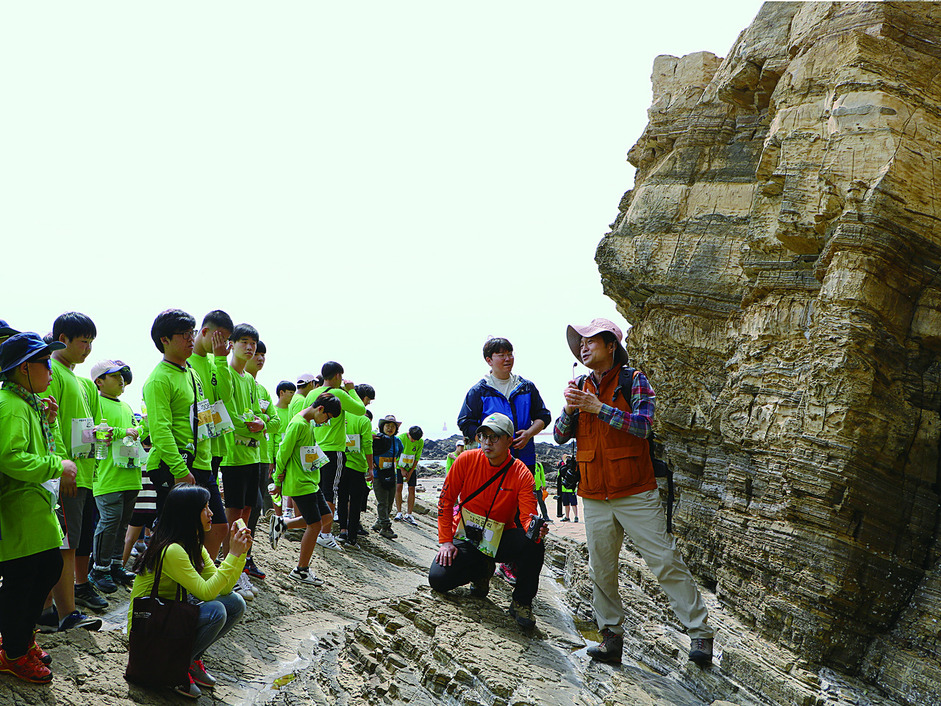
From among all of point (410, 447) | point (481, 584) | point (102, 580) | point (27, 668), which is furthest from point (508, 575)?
point (410, 447)

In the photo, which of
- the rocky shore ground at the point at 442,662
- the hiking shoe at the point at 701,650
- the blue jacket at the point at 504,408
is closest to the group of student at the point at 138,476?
the rocky shore ground at the point at 442,662

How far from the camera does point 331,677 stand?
5.15m

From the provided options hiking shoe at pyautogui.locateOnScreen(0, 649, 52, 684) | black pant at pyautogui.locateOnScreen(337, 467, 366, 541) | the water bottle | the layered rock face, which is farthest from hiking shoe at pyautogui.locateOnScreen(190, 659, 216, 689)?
black pant at pyautogui.locateOnScreen(337, 467, 366, 541)

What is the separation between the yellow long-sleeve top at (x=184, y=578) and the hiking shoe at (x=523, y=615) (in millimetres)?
2201

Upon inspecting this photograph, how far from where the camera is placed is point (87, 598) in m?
5.37

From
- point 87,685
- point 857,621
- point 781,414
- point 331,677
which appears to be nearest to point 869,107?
point 781,414

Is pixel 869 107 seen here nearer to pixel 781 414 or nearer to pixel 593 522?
pixel 781 414

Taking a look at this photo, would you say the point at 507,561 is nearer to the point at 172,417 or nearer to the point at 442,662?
the point at 442,662

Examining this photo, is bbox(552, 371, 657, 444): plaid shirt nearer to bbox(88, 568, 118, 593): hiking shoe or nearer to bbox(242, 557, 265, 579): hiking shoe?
bbox(242, 557, 265, 579): hiking shoe

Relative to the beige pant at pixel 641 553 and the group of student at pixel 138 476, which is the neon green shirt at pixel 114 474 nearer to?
the group of student at pixel 138 476

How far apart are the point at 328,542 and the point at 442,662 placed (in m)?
5.26

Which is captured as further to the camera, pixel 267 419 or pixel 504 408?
pixel 267 419

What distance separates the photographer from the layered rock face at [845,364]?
19.7 feet

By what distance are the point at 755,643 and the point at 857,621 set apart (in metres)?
0.88
